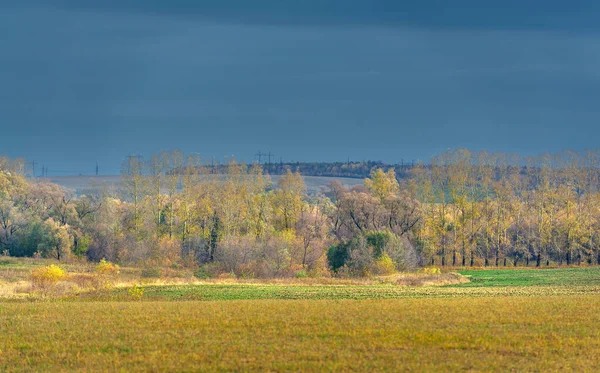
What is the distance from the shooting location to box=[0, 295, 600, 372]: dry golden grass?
25188 mm

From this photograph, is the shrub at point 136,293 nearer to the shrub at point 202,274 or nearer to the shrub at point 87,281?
the shrub at point 87,281

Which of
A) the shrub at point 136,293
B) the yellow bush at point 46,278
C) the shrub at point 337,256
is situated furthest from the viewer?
the shrub at point 337,256

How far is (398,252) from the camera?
84.9 meters

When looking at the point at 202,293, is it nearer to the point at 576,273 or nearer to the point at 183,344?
the point at 183,344

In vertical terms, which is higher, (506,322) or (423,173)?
(423,173)

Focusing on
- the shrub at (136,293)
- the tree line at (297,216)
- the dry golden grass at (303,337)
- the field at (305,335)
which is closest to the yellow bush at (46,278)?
the shrub at (136,293)

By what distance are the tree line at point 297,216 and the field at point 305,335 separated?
156ft

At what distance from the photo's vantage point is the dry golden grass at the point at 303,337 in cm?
2519

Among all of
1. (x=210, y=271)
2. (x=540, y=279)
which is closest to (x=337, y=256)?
(x=210, y=271)

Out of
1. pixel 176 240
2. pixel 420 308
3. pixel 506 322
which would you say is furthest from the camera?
pixel 176 240

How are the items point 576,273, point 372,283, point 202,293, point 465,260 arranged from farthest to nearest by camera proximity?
point 465,260 < point 576,273 < point 372,283 < point 202,293

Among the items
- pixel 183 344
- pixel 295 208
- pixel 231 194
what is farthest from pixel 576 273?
pixel 183 344

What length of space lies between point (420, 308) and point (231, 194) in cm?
6551

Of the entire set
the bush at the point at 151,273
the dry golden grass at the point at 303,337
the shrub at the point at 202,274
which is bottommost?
the shrub at the point at 202,274
